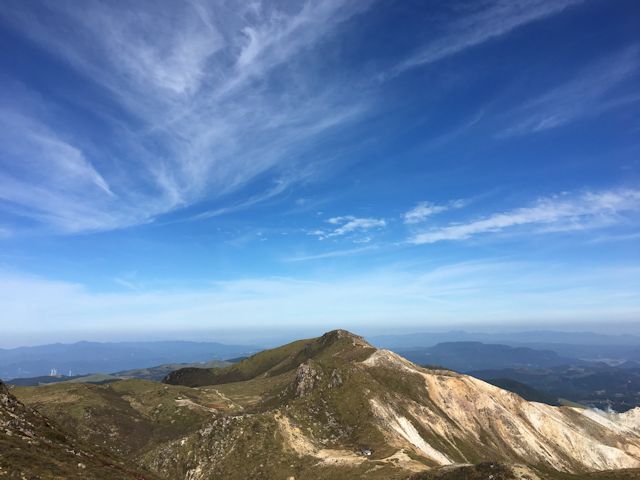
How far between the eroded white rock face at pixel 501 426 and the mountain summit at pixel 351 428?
17.6 inches

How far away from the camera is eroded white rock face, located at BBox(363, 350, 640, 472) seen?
12538cm

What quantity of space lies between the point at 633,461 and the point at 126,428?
185 m

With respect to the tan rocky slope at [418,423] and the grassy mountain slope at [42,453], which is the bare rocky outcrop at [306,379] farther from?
the grassy mountain slope at [42,453]

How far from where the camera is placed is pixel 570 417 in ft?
577

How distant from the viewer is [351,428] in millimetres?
110188

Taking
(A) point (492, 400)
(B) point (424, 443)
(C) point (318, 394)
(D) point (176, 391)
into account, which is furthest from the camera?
(D) point (176, 391)

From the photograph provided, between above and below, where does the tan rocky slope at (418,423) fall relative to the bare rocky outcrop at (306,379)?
below

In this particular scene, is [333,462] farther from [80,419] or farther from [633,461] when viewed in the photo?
[633,461]

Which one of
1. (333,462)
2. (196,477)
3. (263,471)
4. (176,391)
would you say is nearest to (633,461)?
(333,462)

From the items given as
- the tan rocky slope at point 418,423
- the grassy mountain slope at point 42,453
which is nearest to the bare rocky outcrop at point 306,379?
the tan rocky slope at point 418,423

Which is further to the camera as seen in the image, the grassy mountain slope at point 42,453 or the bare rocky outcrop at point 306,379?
the bare rocky outcrop at point 306,379

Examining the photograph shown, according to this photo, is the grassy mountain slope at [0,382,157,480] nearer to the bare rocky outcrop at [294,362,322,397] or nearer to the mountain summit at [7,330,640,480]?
the mountain summit at [7,330,640,480]

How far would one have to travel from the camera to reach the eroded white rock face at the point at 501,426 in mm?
125375

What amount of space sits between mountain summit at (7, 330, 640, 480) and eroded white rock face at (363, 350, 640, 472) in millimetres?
447
